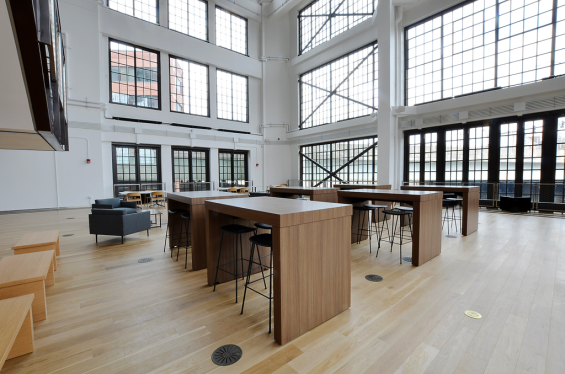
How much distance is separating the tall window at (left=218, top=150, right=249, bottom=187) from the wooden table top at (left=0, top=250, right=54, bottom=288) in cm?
991

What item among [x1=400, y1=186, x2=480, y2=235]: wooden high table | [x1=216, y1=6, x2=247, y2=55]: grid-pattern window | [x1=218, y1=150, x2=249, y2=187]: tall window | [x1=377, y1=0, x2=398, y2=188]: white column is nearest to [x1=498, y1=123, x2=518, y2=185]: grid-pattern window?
[x1=377, y1=0, x2=398, y2=188]: white column

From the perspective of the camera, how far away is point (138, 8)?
10047 mm

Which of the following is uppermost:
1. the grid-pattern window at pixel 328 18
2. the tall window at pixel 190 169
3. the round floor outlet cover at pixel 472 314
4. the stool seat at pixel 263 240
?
the grid-pattern window at pixel 328 18

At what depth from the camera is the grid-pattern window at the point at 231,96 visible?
12391 millimetres

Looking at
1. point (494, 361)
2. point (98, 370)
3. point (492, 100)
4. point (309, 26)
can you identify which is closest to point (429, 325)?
point (494, 361)

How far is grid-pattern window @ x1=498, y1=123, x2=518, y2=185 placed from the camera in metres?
7.76

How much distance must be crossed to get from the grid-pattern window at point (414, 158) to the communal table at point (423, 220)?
639 cm

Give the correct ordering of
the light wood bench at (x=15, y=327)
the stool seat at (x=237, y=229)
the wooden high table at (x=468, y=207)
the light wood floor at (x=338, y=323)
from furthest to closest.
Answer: the wooden high table at (x=468, y=207)
the stool seat at (x=237, y=229)
the light wood floor at (x=338, y=323)
the light wood bench at (x=15, y=327)

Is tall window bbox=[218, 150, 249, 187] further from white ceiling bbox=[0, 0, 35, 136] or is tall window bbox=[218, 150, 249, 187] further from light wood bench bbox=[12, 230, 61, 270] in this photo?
white ceiling bbox=[0, 0, 35, 136]

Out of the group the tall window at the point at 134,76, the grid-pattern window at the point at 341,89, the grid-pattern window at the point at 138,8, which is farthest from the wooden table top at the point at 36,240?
the grid-pattern window at the point at 341,89

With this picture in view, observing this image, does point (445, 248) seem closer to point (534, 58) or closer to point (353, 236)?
point (353, 236)

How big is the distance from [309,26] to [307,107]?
3.94m

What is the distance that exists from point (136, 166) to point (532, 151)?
1309cm

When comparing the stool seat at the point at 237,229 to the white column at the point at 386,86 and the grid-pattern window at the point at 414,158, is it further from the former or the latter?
the grid-pattern window at the point at 414,158
